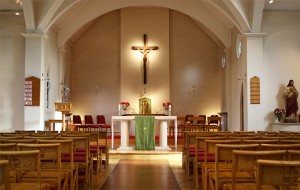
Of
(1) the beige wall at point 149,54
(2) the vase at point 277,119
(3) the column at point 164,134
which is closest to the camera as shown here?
(2) the vase at point 277,119

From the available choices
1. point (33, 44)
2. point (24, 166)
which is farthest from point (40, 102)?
point (24, 166)

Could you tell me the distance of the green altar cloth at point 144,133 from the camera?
41.4ft

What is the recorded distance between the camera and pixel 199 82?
18953 millimetres

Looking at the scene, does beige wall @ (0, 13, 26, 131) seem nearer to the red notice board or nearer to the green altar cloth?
the red notice board

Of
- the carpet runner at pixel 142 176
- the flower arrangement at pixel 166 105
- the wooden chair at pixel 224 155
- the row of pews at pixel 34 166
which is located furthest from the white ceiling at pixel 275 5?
the wooden chair at pixel 224 155

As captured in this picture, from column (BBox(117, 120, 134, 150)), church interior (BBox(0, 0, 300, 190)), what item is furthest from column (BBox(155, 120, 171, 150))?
column (BBox(117, 120, 134, 150))

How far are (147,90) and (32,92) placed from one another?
6618 mm

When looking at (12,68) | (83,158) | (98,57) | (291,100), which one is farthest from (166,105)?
(83,158)

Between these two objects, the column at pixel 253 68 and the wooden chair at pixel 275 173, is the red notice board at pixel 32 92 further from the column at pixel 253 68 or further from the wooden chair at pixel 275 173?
the wooden chair at pixel 275 173

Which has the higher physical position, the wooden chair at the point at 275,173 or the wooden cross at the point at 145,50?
the wooden cross at the point at 145,50

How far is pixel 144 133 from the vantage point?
12719mm

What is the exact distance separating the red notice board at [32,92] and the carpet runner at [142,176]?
14.7ft

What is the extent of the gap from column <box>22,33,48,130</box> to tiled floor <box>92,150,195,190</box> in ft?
8.88

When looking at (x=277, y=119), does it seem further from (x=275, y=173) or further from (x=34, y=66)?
(x=275, y=173)
